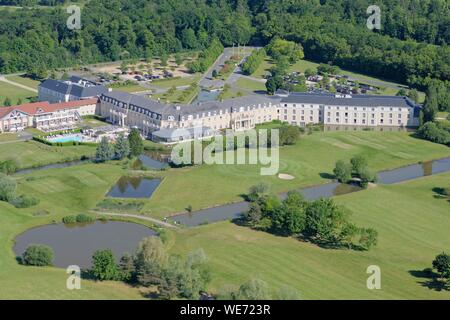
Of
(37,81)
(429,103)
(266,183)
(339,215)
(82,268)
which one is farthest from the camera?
(37,81)

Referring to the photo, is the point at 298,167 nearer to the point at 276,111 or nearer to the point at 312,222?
the point at 312,222

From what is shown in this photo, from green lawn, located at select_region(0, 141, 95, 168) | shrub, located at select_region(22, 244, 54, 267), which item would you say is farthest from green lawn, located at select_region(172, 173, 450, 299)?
green lawn, located at select_region(0, 141, 95, 168)

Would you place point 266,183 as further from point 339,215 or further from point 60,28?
point 60,28

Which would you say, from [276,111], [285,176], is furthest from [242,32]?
[285,176]
